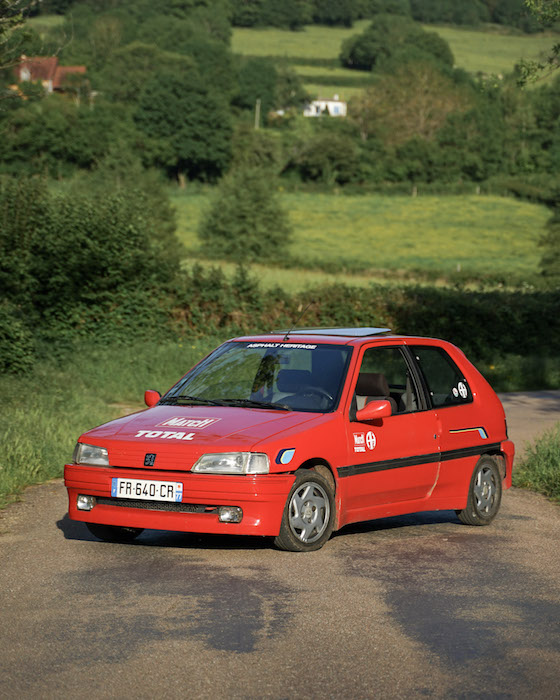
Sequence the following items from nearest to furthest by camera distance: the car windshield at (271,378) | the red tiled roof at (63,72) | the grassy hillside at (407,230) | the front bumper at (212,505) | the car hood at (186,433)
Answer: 1. the front bumper at (212,505)
2. the car hood at (186,433)
3. the car windshield at (271,378)
4. the grassy hillside at (407,230)
5. the red tiled roof at (63,72)

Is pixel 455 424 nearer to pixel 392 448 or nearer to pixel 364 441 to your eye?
pixel 392 448

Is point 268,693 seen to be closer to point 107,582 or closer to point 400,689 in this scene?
point 400,689

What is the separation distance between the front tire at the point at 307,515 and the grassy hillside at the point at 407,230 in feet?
238

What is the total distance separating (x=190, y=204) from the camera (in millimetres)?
108312

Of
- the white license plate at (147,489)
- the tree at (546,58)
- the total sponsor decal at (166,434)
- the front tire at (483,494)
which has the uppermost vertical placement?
the tree at (546,58)

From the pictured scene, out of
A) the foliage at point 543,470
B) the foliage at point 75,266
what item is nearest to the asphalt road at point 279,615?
the foliage at point 543,470

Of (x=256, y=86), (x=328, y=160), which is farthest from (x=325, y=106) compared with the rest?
(x=328, y=160)

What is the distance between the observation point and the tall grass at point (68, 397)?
12.2m

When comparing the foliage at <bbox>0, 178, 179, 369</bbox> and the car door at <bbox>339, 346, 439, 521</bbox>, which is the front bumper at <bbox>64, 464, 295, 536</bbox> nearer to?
the car door at <bbox>339, 346, 439, 521</bbox>

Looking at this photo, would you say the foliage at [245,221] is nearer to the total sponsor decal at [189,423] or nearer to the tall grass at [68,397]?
the tall grass at [68,397]

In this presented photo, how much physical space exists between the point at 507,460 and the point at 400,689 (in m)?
5.63

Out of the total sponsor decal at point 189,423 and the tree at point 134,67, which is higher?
the total sponsor decal at point 189,423


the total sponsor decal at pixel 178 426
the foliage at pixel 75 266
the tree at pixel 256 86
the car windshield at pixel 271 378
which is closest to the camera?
the total sponsor decal at pixel 178 426

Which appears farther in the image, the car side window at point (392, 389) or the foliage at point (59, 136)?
the foliage at point (59, 136)
